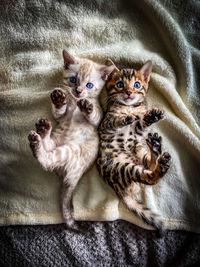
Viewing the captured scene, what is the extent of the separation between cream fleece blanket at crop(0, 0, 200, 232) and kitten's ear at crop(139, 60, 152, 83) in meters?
0.03

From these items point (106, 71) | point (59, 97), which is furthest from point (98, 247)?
point (106, 71)

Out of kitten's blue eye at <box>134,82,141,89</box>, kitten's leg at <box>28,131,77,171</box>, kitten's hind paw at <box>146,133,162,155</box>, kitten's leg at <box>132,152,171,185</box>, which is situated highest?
kitten's blue eye at <box>134,82,141,89</box>

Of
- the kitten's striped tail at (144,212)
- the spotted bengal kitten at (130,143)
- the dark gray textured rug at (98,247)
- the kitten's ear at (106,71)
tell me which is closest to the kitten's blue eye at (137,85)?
the spotted bengal kitten at (130,143)

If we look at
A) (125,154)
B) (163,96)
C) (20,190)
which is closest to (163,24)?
(163,96)

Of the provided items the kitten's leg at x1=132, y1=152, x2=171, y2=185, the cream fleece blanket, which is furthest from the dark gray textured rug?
the kitten's leg at x1=132, y1=152, x2=171, y2=185

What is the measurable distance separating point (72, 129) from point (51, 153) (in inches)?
5.7

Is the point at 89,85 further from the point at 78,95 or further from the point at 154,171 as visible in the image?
the point at 154,171

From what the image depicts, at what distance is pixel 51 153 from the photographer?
1.00 meters

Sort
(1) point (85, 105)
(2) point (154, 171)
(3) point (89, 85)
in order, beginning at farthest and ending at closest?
(3) point (89, 85), (1) point (85, 105), (2) point (154, 171)

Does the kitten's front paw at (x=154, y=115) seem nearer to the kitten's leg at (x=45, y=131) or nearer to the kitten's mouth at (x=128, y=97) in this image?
the kitten's mouth at (x=128, y=97)

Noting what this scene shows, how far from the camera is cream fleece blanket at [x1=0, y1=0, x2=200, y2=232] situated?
1035mm

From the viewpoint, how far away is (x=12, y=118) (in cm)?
115

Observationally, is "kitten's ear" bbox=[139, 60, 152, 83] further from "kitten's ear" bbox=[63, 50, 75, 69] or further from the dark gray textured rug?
the dark gray textured rug

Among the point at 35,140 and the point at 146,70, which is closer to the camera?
Result: the point at 35,140
